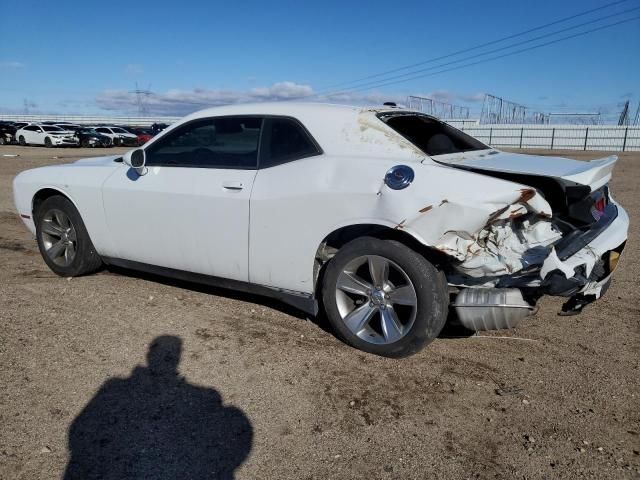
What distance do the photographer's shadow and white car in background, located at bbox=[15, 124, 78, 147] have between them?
33.7 meters

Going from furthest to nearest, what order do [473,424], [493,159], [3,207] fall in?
1. [3,207]
2. [493,159]
3. [473,424]

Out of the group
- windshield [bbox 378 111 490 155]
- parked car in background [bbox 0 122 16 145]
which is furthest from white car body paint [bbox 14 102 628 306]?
parked car in background [bbox 0 122 16 145]

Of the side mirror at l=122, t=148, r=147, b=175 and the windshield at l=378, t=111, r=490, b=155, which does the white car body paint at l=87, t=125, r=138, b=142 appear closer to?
the side mirror at l=122, t=148, r=147, b=175

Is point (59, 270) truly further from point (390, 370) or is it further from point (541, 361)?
point (541, 361)

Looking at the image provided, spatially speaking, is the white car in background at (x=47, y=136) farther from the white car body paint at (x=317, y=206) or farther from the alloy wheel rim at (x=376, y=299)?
the alloy wheel rim at (x=376, y=299)

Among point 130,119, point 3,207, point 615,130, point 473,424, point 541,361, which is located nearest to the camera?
point 473,424

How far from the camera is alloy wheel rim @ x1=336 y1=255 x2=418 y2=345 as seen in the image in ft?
11.7

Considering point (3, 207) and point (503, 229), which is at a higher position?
point (503, 229)

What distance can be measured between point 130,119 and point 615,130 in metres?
68.2

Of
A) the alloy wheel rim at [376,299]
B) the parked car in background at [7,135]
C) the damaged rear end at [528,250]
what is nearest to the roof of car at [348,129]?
the damaged rear end at [528,250]

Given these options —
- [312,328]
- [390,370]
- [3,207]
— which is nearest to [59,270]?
[312,328]

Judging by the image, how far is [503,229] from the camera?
3408 mm

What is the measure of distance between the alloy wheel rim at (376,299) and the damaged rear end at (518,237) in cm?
32

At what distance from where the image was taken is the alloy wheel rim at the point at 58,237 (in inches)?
207
